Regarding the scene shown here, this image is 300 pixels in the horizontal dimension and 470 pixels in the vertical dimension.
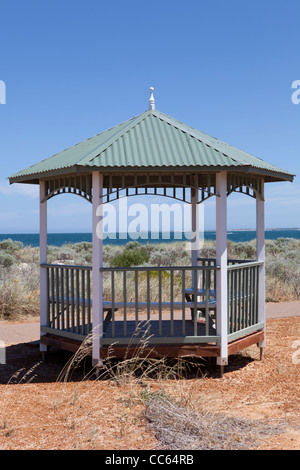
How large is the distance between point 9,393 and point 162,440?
2593 millimetres

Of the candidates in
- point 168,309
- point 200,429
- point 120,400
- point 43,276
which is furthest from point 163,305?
point 200,429

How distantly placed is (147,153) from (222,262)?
6.54 feet

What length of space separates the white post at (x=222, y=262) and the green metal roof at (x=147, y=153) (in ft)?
1.52

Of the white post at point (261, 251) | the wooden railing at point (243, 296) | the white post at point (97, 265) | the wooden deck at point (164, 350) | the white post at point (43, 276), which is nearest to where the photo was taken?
the white post at point (97, 265)

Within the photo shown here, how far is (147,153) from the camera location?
280 inches

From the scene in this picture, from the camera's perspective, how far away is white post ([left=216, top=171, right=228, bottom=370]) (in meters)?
7.32

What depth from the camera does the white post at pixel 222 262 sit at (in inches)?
288

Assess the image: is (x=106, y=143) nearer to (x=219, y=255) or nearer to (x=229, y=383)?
(x=219, y=255)

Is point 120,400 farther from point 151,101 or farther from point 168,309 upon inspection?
point 151,101

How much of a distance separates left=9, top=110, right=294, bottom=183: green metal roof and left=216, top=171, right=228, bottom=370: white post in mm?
462

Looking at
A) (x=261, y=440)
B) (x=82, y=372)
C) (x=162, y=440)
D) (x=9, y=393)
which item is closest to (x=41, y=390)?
(x=9, y=393)

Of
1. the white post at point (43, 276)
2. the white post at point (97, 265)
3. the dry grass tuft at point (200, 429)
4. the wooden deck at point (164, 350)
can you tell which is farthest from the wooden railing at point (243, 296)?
A: the white post at point (43, 276)

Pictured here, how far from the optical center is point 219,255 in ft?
24.2

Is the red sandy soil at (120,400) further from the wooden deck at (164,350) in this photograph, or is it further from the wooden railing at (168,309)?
the wooden railing at (168,309)
